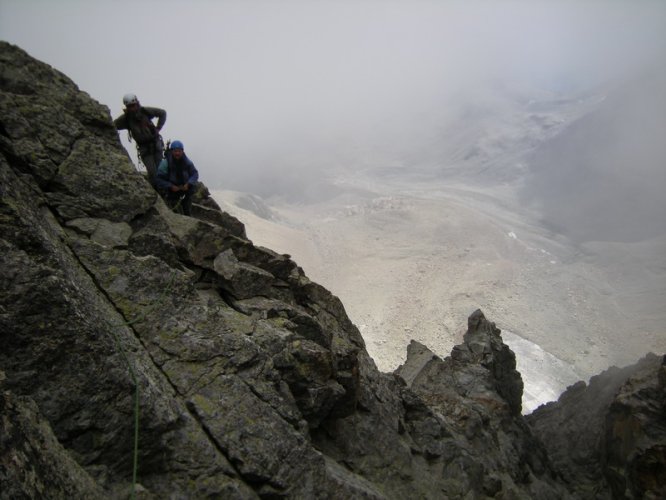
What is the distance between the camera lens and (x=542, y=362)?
44.9 meters

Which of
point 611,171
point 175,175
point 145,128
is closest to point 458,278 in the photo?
point 611,171

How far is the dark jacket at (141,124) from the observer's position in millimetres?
11781

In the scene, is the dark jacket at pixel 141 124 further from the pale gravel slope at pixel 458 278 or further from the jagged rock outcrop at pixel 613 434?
the pale gravel slope at pixel 458 278

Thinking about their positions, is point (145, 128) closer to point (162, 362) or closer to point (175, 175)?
point (175, 175)

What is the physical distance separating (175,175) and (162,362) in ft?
21.1

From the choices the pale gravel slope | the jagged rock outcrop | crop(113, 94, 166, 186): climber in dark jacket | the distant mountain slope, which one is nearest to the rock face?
the jagged rock outcrop

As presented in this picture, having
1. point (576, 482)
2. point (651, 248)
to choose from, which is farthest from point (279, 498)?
point (651, 248)

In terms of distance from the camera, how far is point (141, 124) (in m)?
12.0

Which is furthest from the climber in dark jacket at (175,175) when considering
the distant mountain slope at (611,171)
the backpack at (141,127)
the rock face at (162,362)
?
the distant mountain slope at (611,171)

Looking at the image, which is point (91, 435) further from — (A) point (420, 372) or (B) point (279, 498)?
(A) point (420, 372)

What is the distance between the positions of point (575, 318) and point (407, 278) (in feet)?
68.4

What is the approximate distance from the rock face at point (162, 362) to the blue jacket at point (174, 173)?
1.38 meters

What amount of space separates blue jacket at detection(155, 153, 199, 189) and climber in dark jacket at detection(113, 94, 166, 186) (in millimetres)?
446

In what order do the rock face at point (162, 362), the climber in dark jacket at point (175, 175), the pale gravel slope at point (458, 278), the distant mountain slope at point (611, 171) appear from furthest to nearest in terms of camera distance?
the distant mountain slope at point (611, 171)
the pale gravel slope at point (458, 278)
the climber in dark jacket at point (175, 175)
the rock face at point (162, 362)
